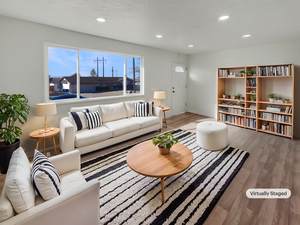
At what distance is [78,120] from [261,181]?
329 centimetres

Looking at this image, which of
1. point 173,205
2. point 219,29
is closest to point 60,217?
point 173,205

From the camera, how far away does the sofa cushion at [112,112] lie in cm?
382

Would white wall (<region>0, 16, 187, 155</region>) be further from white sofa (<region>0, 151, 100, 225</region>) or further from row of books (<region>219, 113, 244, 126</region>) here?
row of books (<region>219, 113, 244, 126</region>)

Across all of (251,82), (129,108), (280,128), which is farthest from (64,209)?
(251,82)

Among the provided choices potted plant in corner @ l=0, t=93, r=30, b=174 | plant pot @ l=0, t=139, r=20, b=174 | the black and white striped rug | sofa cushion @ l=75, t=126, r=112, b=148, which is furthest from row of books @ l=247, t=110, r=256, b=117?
plant pot @ l=0, t=139, r=20, b=174

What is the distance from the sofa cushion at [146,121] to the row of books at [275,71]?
3.09 meters

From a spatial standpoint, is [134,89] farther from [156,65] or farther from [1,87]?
[1,87]

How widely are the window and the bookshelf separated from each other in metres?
2.86

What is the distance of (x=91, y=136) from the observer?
3.08 m

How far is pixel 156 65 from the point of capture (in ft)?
17.7

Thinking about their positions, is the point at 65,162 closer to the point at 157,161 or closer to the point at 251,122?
the point at 157,161

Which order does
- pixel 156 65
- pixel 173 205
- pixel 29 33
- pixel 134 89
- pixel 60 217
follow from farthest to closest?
pixel 156 65 → pixel 134 89 → pixel 29 33 → pixel 173 205 → pixel 60 217

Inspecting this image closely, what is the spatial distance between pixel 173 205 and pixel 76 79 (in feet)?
11.0

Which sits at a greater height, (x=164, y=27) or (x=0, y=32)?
(x=164, y=27)
